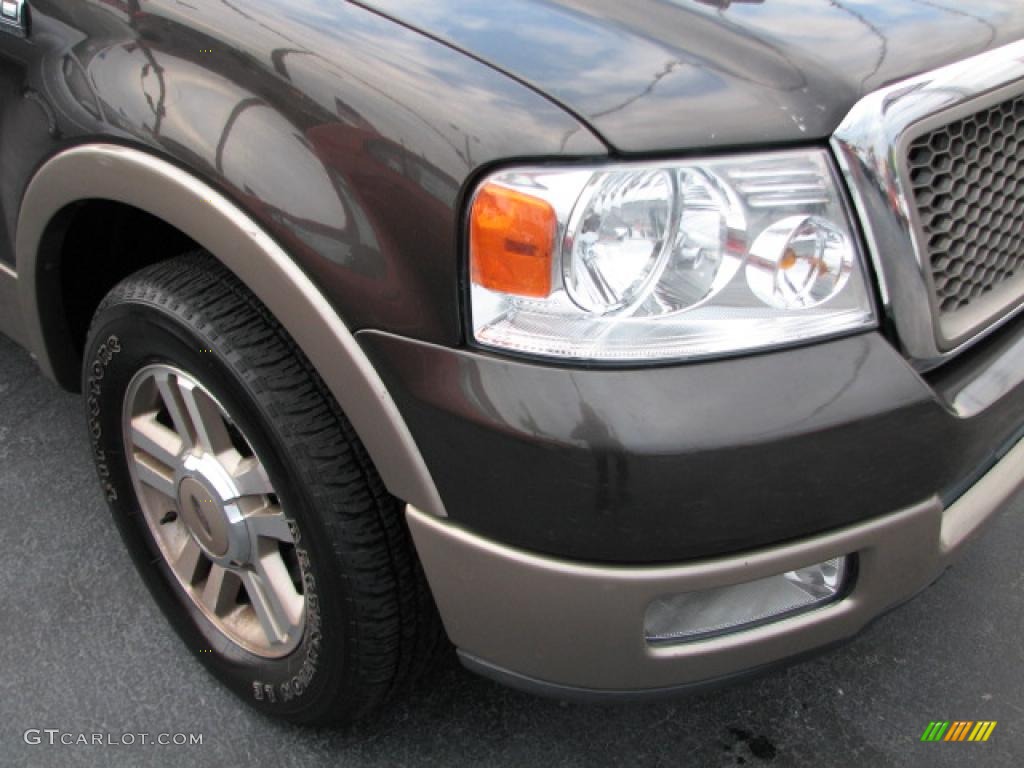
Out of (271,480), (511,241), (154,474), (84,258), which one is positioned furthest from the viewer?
(84,258)

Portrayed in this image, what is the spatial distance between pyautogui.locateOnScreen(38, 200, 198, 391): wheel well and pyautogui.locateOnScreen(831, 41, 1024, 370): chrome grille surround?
3.91ft

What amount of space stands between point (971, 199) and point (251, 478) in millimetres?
1232

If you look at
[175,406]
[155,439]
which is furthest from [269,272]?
[155,439]

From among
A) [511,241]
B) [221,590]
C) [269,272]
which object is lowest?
[221,590]

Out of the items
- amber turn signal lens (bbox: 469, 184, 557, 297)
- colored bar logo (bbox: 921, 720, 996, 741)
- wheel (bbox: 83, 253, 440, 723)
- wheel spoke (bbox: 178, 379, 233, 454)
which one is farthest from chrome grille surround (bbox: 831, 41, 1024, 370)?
wheel spoke (bbox: 178, 379, 233, 454)

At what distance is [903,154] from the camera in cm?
131

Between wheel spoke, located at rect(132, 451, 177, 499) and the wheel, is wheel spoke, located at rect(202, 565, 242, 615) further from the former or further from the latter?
wheel spoke, located at rect(132, 451, 177, 499)

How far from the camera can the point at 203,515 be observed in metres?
1.84

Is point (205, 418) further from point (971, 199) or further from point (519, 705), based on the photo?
point (971, 199)

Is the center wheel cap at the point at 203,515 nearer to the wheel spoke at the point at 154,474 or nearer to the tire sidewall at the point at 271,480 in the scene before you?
the wheel spoke at the point at 154,474

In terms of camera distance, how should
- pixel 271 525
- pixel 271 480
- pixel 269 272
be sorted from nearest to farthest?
pixel 269 272 < pixel 271 480 < pixel 271 525

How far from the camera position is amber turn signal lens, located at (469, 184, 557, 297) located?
48.7 inches

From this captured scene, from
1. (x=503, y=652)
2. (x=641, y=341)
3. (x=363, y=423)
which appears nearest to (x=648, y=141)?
(x=641, y=341)

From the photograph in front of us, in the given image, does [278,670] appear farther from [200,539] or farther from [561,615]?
[561,615]
